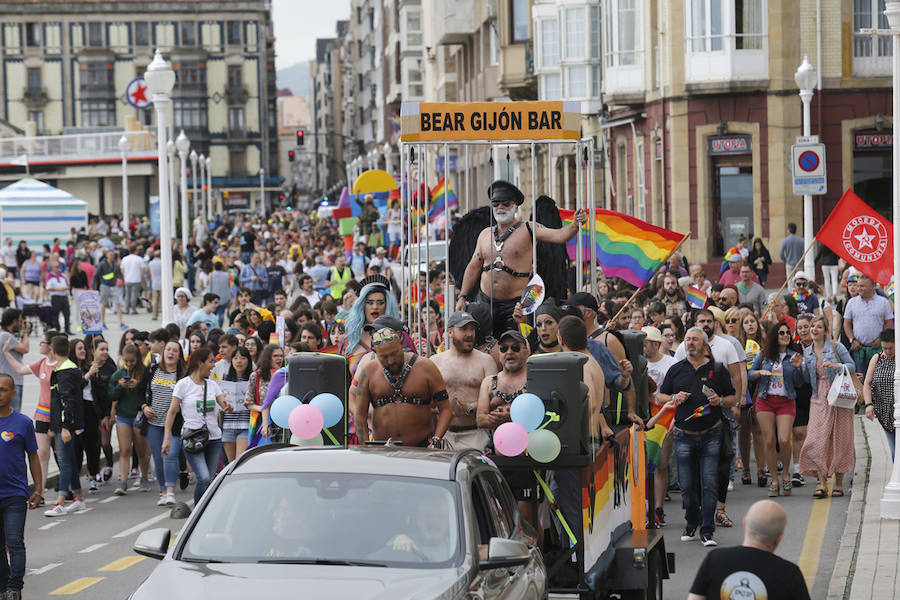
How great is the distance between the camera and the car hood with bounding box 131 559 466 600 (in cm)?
657

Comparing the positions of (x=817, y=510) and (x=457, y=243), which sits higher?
(x=457, y=243)

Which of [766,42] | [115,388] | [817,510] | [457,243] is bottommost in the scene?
[817,510]

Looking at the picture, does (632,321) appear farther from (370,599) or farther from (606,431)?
(370,599)

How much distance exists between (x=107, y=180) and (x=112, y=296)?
58.4 metres

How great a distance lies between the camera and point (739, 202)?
38.8 meters

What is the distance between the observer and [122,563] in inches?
502

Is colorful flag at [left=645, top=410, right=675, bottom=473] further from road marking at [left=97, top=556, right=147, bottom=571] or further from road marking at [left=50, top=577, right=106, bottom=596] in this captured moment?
road marking at [left=50, top=577, right=106, bottom=596]

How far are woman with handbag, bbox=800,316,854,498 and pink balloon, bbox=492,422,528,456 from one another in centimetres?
681

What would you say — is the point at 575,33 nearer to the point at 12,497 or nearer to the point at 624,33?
the point at 624,33

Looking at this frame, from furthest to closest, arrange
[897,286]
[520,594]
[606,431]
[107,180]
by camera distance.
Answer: [107,180] → [897,286] → [606,431] → [520,594]

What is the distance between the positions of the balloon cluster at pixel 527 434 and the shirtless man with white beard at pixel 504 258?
4324 mm

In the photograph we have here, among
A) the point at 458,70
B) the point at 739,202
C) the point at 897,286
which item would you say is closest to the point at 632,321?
the point at 897,286

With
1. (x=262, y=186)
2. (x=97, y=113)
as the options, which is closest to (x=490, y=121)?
(x=262, y=186)

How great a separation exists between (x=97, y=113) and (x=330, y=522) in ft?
431
